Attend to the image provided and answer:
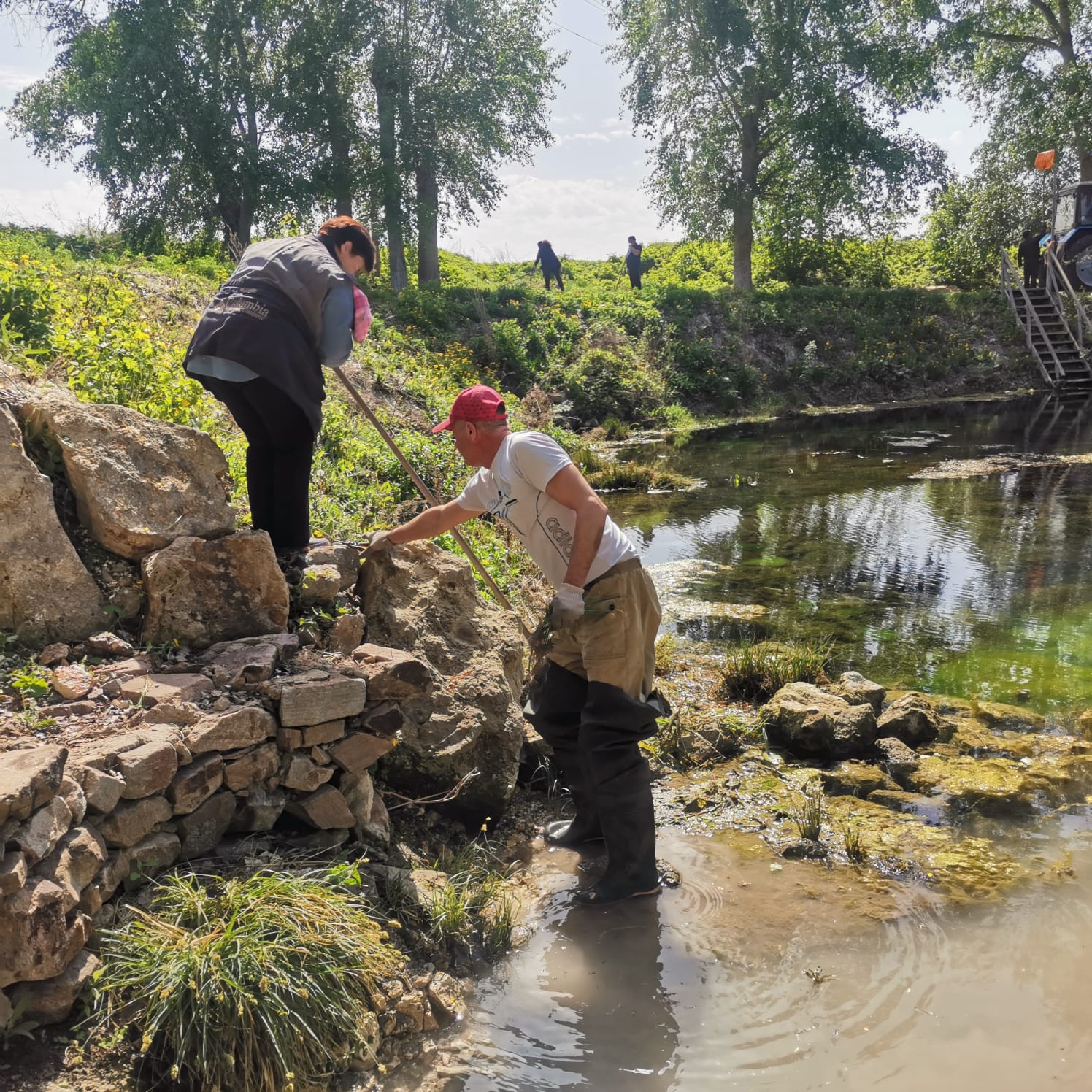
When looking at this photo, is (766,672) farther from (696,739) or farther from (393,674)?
(393,674)

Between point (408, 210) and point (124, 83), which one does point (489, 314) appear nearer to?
point (408, 210)

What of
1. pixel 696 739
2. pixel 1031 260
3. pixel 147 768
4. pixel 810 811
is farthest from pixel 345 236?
pixel 1031 260

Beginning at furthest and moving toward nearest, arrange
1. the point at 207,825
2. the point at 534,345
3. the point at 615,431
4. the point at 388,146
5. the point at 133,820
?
the point at 388,146, the point at 534,345, the point at 615,431, the point at 207,825, the point at 133,820

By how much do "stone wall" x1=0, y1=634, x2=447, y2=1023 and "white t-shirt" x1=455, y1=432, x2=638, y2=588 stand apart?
69 centimetres

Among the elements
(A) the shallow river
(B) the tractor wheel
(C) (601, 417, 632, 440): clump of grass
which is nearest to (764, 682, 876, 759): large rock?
(A) the shallow river

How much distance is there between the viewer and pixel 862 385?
24.8m

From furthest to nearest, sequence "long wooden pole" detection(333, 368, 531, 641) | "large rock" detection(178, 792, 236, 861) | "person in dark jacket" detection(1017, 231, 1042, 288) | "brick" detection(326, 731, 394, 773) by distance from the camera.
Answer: "person in dark jacket" detection(1017, 231, 1042, 288)
"long wooden pole" detection(333, 368, 531, 641)
"brick" detection(326, 731, 394, 773)
"large rock" detection(178, 792, 236, 861)

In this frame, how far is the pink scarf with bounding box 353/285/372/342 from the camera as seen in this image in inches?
161

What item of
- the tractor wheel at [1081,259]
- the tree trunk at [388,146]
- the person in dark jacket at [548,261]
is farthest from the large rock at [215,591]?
the tractor wheel at [1081,259]

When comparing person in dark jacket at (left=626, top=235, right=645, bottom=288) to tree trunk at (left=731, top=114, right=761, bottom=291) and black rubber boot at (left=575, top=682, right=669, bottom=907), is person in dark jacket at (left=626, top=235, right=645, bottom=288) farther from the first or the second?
black rubber boot at (left=575, top=682, right=669, bottom=907)

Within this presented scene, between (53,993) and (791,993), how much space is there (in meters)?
2.38

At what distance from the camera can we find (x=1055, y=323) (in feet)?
82.4

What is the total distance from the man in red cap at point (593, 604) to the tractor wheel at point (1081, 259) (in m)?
24.6

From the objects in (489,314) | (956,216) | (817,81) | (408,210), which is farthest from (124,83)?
(956,216)
